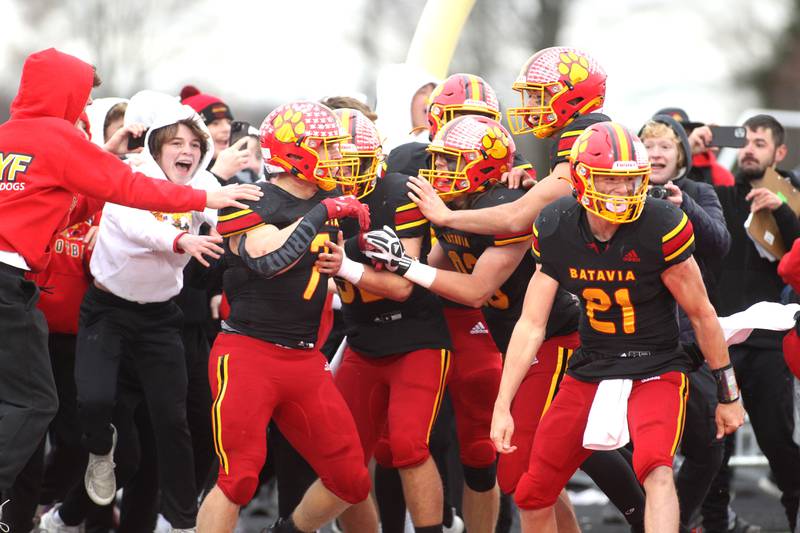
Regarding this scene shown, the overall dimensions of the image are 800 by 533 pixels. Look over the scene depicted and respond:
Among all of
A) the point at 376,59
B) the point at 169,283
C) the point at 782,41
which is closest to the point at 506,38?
the point at 376,59

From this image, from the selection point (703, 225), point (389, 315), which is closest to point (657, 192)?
point (703, 225)

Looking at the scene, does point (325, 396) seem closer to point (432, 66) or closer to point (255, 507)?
point (255, 507)

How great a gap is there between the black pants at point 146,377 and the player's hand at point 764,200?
327cm

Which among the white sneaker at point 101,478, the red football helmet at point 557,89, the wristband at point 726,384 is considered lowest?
the white sneaker at point 101,478

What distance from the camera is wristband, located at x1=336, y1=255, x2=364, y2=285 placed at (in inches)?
237

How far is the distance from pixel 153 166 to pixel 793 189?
3.85 meters

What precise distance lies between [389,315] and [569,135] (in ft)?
3.90

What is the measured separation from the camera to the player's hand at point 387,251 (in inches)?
239

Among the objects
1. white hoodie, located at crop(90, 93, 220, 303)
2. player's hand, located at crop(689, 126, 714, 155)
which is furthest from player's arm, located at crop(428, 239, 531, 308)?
player's hand, located at crop(689, 126, 714, 155)

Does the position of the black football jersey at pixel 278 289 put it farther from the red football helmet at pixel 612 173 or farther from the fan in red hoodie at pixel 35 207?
the red football helmet at pixel 612 173

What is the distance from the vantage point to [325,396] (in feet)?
19.4

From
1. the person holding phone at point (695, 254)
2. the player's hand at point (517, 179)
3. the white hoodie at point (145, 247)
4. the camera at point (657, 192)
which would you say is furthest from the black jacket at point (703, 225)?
the white hoodie at point (145, 247)

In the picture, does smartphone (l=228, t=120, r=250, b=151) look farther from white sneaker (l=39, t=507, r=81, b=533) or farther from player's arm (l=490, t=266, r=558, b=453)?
player's arm (l=490, t=266, r=558, b=453)

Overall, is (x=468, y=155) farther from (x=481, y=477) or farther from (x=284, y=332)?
(x=481, y=477)
